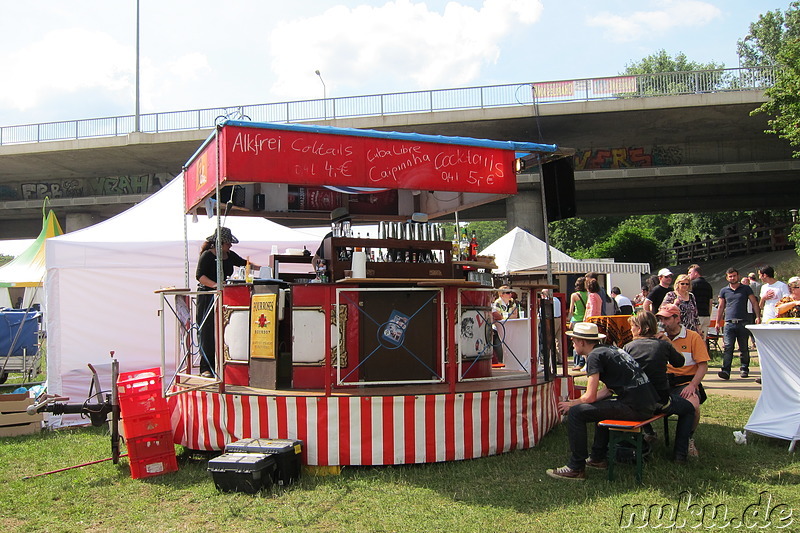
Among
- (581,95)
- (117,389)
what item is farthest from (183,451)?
(581,95)

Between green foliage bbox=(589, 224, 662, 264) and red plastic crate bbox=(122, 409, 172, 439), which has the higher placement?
green foliage bbox=(589, 224, 662, 264)

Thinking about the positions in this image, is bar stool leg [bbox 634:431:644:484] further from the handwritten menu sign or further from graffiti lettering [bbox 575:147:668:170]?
graffiti lettering [bbox 575:147:668:170]

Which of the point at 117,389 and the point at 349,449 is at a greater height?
the point at 117,389

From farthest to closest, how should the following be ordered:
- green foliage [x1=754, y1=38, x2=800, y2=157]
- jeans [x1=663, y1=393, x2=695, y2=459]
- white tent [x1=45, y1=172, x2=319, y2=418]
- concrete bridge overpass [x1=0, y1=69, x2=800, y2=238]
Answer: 1. concrete bridge overpass [x1=0, y1=69, x2=800, y2=238]
2. green foliage [x1=754, y1=38, x2=800, y2=157]
3. white tent [x1=45, y1=172, x2=319, y2=418]
4. jeans [x1=663, y1=393, x2=695, y2=459]

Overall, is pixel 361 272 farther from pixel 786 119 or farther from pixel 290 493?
pixel 786 119

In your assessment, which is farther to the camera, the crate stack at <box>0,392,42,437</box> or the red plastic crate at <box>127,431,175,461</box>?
the crate stack at <box>0,392,42,437</box>

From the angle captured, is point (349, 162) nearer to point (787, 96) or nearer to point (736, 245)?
point (787, 96)

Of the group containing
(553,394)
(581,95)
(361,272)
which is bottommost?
(553,394)

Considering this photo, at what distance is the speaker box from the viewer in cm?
765

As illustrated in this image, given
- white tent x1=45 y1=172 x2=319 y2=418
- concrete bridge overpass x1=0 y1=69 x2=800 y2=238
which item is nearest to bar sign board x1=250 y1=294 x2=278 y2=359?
white tent x1=45 y1=172 x2=319 y2=418

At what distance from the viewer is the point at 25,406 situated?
26.8 ft

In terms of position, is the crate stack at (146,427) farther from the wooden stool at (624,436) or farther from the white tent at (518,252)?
the white tent at (518,252)

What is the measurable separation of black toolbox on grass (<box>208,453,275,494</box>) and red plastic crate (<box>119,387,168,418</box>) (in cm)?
115

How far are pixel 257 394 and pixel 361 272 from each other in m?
1.45
